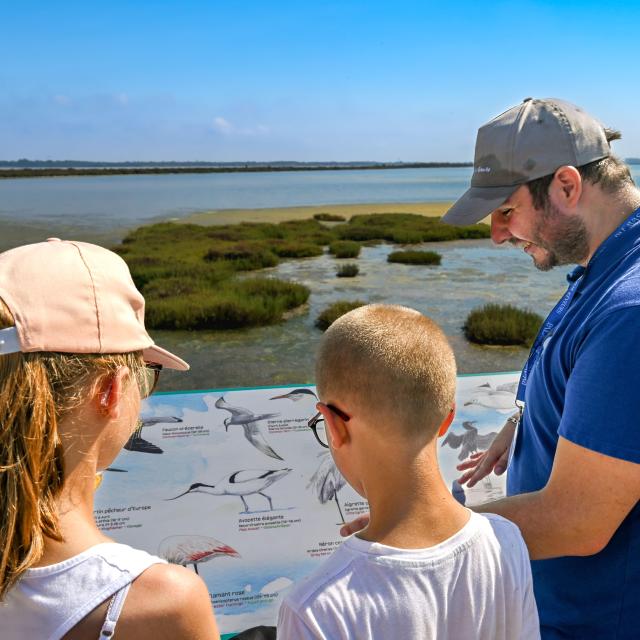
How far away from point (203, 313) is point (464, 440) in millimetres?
5677

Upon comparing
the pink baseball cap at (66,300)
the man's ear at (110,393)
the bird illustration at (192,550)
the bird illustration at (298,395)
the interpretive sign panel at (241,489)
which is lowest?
the bird illustration at (192,550)

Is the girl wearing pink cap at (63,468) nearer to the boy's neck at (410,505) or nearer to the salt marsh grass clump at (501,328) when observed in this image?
the boy's neck at (410,505)

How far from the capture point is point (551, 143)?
2021 millimetres

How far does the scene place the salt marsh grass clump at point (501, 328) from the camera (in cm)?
756

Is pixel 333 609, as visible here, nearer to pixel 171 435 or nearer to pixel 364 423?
pixel 364 423

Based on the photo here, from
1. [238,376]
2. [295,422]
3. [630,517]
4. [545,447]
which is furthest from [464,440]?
[238,376]

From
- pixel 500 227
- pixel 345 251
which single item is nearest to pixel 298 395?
pixel 500 227

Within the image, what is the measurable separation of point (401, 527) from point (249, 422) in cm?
198

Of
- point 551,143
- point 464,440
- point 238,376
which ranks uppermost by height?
point 551,143

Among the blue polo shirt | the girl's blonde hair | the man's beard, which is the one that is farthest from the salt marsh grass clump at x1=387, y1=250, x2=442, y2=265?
the girl's blonde hair

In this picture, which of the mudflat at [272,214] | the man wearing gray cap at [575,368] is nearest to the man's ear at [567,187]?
the man wearing gray cap at [575,368]

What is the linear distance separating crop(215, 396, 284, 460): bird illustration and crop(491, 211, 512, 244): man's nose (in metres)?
1.43

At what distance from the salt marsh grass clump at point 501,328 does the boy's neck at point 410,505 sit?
644 centimetres

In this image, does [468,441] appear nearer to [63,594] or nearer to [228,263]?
[63,594]
